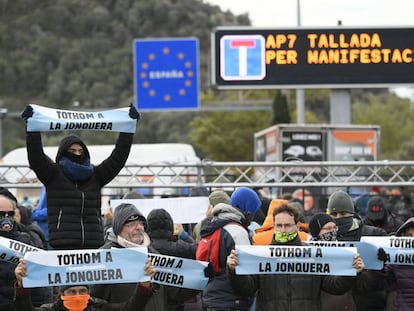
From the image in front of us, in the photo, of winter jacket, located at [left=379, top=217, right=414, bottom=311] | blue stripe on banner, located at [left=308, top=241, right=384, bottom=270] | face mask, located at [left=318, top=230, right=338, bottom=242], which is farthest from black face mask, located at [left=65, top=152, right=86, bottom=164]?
winter jacket, located at [left=379, top=217, right=414, bottom=311]

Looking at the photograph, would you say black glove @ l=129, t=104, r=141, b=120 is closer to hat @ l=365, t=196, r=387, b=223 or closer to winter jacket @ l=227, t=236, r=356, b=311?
winter jacket @ l=227, t=236, r=356, b=311

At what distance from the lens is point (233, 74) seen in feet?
77.4

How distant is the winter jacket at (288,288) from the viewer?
9.12 meters

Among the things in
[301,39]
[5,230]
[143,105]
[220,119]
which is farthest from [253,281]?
[220,119]

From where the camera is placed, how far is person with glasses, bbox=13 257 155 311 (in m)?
8.34

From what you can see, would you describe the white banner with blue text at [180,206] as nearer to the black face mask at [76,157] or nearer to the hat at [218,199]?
the hat at [218,199]

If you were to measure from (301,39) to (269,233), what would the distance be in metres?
13.1

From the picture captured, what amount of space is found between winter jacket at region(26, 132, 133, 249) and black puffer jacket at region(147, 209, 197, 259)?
1.21 meters

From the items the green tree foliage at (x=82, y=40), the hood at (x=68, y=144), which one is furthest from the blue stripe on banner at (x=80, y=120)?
the green tree foliage at (x=82, y=40)

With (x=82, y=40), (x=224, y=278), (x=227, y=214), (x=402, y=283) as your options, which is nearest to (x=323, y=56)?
(x=227, y=214)

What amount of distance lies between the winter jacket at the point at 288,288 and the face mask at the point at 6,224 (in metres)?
1.70

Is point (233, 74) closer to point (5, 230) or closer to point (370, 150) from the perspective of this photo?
point (370, 150)

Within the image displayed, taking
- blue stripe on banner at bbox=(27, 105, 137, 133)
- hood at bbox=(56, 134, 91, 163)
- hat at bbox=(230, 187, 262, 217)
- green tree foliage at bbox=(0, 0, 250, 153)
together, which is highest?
green tree foliage at bbox=(0, 0, 250, 153)

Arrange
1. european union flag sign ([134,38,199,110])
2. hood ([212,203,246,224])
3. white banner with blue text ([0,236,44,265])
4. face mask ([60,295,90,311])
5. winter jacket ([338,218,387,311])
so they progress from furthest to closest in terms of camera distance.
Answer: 1. european union flag sign ([134,38,199,110])
2. winter jacket ([338,218,387,311])
3. hood ([212,203,246,224])
4. white banner with blue text ([0,236,44,265])
5. face mask ([60,295,90,311])
